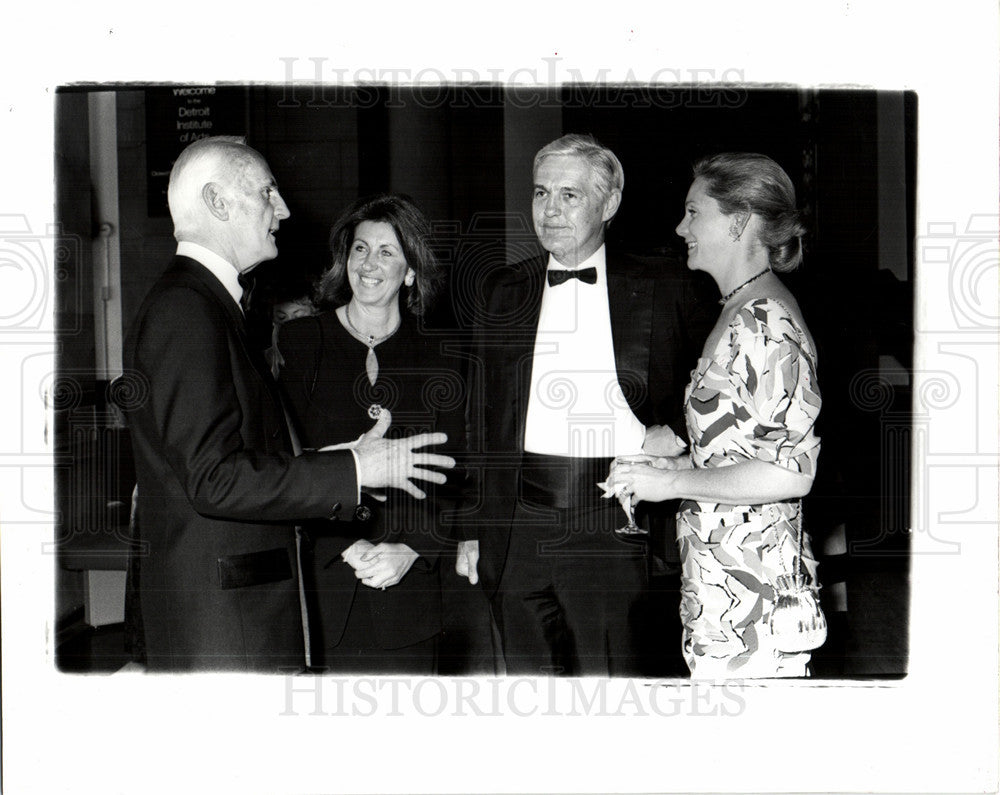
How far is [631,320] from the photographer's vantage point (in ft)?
8.35

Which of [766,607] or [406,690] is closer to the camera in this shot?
[766,607]

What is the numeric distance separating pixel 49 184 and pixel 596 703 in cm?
220

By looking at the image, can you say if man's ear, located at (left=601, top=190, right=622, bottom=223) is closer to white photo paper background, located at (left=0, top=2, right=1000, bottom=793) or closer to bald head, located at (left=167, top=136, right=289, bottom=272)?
white photo paper background, located at (left=0, top=2, right=1000, bottom=793)

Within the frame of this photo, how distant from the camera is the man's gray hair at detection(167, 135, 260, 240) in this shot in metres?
2.50

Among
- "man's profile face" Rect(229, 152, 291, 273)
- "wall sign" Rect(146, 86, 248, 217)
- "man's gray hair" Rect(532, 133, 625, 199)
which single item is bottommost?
"man's profile face" Rect(229, 152, 291, 273)

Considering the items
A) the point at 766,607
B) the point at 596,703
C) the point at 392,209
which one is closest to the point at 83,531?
the point at 392,209

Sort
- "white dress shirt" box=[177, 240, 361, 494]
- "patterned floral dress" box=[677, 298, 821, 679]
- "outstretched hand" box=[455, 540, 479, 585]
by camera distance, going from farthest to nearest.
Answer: "outstretched hand" box=[455, 540, 479, 585]
"white dress shirt" box=[177, 240, 361, 494]
"patterned floral dress" box=[677, 298, 821, 679]

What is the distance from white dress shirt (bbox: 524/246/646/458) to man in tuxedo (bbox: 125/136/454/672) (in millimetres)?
327

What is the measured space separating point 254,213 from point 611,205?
1003mm

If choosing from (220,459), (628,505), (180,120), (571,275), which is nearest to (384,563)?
(220,459)

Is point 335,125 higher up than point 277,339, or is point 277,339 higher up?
point 335,125

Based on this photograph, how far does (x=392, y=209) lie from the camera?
8.46 feet

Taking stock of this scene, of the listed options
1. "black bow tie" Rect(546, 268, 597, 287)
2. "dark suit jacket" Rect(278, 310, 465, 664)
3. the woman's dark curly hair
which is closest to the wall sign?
the woman's dark curly hair

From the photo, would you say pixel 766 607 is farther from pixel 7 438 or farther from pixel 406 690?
pixel 7 438
